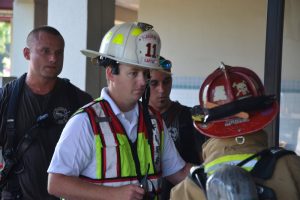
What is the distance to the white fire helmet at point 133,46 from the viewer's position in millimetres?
2652

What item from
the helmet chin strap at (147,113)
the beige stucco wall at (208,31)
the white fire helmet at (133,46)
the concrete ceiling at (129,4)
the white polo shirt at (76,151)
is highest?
the concrete ceiling at (129,4)

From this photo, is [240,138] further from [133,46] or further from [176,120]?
[176,120]

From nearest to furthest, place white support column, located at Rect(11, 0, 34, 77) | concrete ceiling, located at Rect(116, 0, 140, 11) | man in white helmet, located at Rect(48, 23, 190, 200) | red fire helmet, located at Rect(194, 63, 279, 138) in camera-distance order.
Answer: red fire helmet, located at Rect(194, 63, 279, 138), man in white helmet, located at Rect(48, 23, 190, 200), white support column, located at Rect(11, 0, 34, 77), concrete ceiling, located at Rect(116, 0, 140, 11)

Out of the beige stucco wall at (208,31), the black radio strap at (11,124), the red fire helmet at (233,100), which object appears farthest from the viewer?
the beige stucco wall at (208,31)

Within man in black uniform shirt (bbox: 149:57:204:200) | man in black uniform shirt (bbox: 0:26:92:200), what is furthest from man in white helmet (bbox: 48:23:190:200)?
man in black uniform shirt (bbox: 0:26:92:200)

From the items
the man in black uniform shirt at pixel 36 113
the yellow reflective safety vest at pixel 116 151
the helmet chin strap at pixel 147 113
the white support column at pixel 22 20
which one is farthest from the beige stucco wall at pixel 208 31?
the white support column at pixel 22 20

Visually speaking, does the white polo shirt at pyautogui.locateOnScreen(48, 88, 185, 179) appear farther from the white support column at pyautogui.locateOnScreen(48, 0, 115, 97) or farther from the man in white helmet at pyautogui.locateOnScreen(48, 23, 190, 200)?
the white support column at pyautogui.locateOnScreen(48, 0, 115, 97)

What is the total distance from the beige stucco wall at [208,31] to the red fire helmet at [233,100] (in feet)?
14.7

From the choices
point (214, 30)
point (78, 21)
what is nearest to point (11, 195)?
point (78, 21)

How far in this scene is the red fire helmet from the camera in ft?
5.89

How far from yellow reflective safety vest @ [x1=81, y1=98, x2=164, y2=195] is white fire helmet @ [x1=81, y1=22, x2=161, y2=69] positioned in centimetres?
26

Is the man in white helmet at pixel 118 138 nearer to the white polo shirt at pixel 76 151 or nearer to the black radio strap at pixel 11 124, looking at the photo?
the white polo shirt at pixel 76 151

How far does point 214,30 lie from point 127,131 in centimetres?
433

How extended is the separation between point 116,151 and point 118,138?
0.07 m
